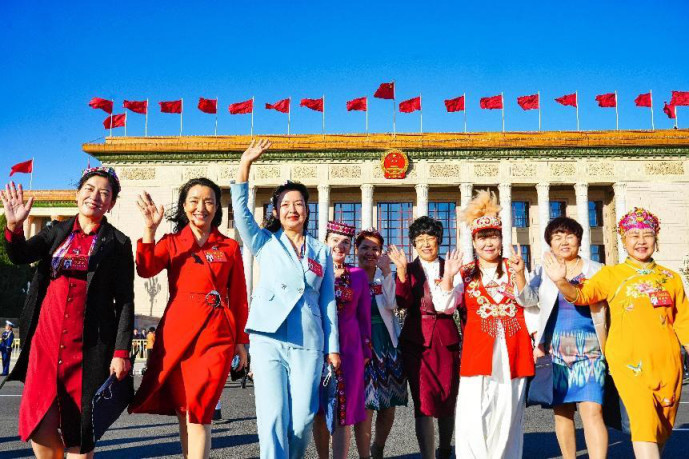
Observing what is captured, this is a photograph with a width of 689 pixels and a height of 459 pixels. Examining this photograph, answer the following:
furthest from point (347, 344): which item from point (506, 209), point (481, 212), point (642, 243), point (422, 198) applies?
point (506, 209)

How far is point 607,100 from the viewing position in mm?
31062

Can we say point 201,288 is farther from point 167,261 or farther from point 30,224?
point 30,224

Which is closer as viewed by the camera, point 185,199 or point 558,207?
point 185,199

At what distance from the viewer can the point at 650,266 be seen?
4203mm

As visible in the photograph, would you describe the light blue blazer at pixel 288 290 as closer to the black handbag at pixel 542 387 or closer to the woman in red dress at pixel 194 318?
the woman in red dress at pixel 194 318

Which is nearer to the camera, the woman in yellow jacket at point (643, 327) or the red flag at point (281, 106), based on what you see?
the woman in yellow jacket at point (643, 327)

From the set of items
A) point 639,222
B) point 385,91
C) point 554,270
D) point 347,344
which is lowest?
point 347,344

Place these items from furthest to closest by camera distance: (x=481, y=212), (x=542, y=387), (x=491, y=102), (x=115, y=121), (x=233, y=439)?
(x=115, y=121) → (x=491, y=102) → (x=233, y=439) → (x=542, y=387) → (x=481, y=212)

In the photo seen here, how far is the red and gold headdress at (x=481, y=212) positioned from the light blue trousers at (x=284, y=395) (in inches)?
65.6

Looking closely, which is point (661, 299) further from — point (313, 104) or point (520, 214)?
point (520, 214)

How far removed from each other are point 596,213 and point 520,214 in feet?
15.1

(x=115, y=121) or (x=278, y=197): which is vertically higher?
(x=115, y=121)

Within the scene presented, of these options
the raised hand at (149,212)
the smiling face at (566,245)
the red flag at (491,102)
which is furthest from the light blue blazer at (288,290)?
the red flag at (491,102)

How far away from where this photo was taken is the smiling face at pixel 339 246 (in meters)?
4.60
